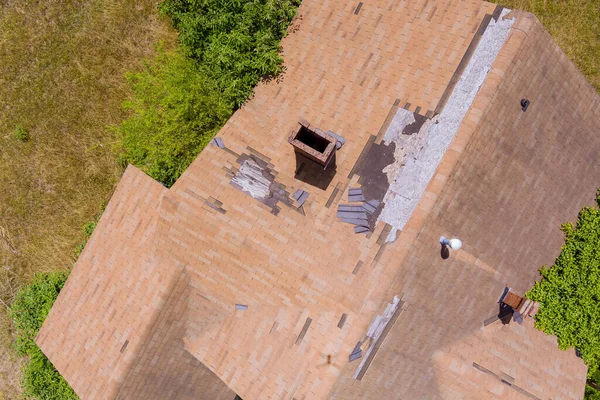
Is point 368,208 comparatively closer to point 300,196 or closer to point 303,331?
point 300,196

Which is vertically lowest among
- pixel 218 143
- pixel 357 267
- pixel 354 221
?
pixel 357 267

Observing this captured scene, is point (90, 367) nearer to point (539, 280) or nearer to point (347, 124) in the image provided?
point (347, 124)

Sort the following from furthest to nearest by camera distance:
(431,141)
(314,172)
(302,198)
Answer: (314,172) < (302,198) < (431,141)

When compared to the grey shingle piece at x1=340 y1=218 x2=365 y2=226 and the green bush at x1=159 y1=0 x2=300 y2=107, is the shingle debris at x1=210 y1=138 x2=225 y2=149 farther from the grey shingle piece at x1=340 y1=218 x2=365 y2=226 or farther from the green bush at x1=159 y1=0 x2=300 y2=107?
the grey shingle piece at x1=340 y1=218 x2=365 y2=226

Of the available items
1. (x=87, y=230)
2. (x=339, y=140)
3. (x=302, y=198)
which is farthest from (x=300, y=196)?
(x=87, y=230)

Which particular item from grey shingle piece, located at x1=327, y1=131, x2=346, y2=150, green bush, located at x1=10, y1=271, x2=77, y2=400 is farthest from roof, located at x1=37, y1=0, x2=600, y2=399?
green bush, located at x1=10, y1=271, x2=77, y2=400

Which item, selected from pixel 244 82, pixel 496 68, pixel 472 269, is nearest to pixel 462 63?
pixel 496 68
